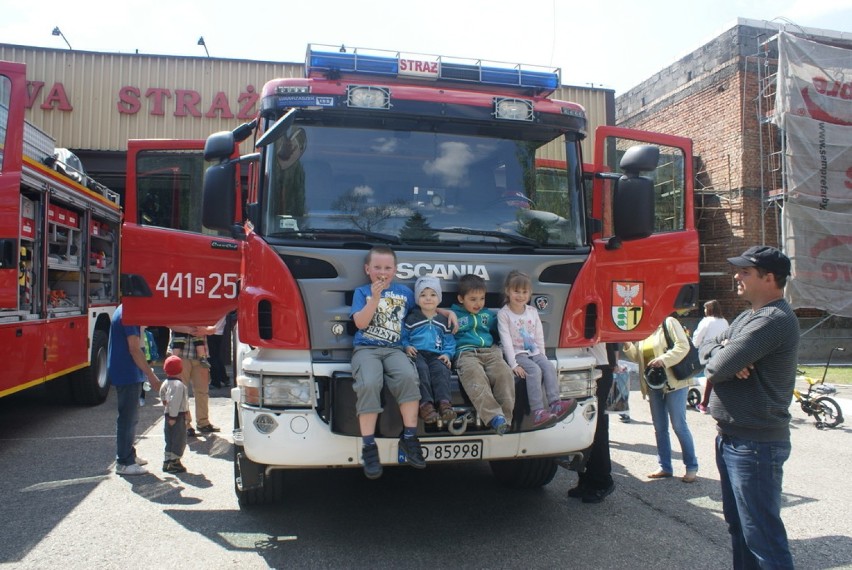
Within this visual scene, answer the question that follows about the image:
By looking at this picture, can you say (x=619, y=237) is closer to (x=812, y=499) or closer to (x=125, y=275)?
(x=812, y=499)

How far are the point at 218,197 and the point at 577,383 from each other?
2.63 meters

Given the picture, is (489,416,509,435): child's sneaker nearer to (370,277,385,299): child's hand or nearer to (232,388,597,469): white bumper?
(232,388,597,469): white bumper

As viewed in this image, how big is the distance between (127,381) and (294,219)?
2.79 m

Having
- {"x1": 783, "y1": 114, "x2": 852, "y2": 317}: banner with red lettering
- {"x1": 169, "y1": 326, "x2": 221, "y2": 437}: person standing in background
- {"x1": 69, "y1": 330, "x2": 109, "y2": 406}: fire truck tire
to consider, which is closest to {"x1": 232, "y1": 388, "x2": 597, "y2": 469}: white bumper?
{"x1": 169, "y1": 326, "x2": 221, "y2": 437}: person standing in background

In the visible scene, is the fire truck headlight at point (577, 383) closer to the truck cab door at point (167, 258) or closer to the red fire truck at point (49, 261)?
the truck cab door at point (167, 258)

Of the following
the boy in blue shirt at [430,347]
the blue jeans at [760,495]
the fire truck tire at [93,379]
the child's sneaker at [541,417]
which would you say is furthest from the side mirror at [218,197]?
the fire truck tire at [93,379]

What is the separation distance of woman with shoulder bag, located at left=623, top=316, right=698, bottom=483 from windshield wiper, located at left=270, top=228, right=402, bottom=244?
2786 mm

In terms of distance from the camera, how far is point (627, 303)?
5344 millimetres

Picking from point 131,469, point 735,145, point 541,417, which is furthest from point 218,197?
point 735,145

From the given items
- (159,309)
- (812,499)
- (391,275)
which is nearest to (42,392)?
(159,309)

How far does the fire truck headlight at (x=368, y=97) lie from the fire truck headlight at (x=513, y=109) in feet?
2.51

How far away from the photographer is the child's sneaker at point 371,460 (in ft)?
12.5

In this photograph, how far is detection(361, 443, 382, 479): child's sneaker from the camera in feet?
12.5

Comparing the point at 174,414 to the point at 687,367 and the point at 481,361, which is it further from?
the point at 687,367
